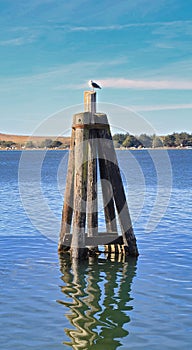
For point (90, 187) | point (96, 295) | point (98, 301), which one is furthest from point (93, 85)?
point (98, 301)

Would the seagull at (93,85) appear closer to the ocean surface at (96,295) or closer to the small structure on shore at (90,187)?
the small structure on shore at (90,187)

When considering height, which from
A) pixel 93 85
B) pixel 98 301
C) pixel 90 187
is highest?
pixel 93 85

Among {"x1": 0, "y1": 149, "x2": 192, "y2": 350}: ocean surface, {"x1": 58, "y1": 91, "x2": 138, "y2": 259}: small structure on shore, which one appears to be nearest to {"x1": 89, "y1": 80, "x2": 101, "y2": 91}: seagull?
{"x1": 58, "y1": 91, "x2": 138, "y2": 259}: small structure on shore

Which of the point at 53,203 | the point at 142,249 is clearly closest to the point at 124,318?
the point at 142,249

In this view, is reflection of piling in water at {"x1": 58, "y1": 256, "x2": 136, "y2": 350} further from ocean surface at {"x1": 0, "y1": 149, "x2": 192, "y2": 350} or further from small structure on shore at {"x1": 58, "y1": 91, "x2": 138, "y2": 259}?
small structure on shore at {"x1": 58, "y1": 91, "x2": 138, "y2": 259}

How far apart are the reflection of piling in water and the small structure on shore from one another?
0.55m

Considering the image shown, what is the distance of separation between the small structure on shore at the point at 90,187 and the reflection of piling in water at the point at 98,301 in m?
0.55

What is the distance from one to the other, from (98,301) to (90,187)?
3.35 metres

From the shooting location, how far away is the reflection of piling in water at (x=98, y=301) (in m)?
8.82

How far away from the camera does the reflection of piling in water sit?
28.9 ft

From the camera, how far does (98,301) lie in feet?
35.4

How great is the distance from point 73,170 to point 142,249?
12.0ft

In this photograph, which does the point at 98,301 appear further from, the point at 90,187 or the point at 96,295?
the point at 90,187

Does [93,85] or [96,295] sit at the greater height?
[93,85]
